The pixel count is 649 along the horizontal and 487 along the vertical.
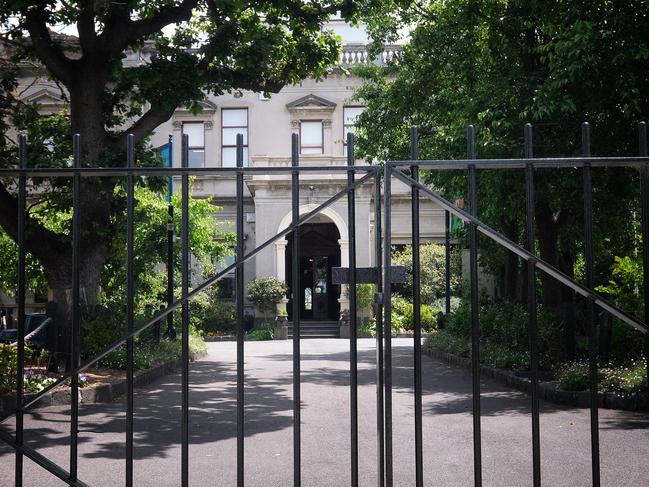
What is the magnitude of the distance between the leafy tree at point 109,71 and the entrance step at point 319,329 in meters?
16.1

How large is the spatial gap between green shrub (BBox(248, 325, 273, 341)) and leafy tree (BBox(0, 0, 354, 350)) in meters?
14.7

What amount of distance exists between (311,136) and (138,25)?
68.0ft

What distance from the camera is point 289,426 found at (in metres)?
9.24

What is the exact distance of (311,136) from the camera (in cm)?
3384

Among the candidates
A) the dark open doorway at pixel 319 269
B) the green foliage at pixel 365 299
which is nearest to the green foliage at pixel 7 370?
the green foliage at pixel 365 299

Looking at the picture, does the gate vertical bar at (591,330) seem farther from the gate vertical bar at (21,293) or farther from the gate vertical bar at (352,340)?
the gate vertical bar at (21,293)

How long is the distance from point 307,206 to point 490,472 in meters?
23.9

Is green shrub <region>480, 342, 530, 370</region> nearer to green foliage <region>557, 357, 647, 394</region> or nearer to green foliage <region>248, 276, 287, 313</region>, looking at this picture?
green foliage <region>557, 357, 647, 394</region>

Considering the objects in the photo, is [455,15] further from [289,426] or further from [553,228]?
[289,426]

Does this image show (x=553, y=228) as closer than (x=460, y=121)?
No

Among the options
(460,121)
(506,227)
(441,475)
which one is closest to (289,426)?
(441,475)

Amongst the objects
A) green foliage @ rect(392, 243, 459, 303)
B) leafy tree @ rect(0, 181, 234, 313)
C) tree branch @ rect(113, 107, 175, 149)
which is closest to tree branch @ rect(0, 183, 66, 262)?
tree branch @ rect(113, 107, 175, 149)

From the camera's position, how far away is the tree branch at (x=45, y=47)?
13047mm

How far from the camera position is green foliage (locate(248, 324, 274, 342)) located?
2845 centimetres
